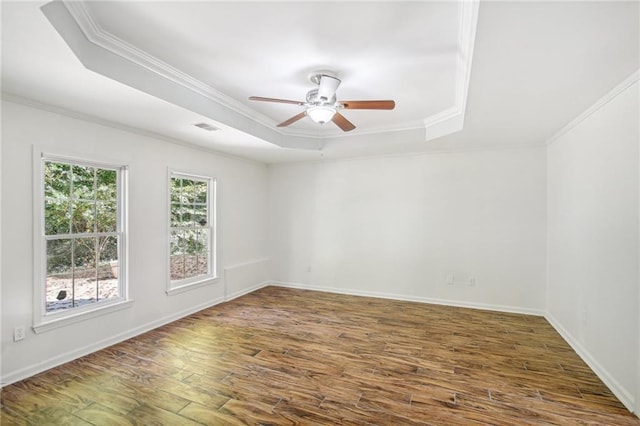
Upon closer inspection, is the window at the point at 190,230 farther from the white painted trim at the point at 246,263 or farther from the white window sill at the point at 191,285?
the white painted trim at the point at 246,263

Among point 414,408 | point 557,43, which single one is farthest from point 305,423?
point 557,43

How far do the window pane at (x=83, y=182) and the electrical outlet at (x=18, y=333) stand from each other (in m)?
1.23

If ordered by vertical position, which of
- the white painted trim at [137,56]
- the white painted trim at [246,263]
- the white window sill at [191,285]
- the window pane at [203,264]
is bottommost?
the white window sill at [191,285]

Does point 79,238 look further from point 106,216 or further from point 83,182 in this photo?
point 83,182

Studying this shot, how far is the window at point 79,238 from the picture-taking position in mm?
2906

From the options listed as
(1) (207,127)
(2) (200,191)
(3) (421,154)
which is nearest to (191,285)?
(2) (200,191)

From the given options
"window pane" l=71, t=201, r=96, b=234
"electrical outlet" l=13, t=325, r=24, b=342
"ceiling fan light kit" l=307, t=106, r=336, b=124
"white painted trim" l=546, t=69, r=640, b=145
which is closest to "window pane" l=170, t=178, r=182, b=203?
"window pane" l=71, t=201, r=96, b=234

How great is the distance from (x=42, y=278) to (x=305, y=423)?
2.62 metres

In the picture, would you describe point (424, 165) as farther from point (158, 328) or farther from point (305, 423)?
point (158, 328)

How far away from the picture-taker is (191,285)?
441 centimetres

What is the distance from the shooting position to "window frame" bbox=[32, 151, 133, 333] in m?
2.76

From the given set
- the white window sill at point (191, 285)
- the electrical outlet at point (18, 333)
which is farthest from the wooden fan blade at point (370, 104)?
the electrical outlet at point (18, 333)

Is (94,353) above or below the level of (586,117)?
below

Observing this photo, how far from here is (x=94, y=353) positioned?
3137 millimetres
